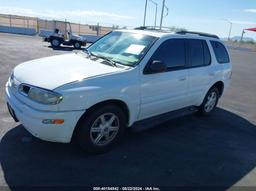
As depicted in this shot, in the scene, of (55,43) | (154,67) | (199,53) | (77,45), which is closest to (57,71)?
(154,67)

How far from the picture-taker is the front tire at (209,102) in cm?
571

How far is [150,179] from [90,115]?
1.18 m

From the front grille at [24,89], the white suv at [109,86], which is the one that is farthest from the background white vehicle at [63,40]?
the front grille at [24,89]

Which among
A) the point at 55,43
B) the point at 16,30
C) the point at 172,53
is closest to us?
the point at 172,53

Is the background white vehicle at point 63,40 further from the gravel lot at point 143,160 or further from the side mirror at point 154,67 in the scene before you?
the side mirror at point 154,67

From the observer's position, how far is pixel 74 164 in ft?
11.1

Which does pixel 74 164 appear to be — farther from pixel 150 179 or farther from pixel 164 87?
pixel 164 87

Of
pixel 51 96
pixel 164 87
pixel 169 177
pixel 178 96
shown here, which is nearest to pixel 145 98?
pixel 164 87

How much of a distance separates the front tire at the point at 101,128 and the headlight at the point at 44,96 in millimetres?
487

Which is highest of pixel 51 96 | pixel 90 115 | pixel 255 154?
pixel 51 96

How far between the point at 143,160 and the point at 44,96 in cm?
171

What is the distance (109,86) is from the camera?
3.39m

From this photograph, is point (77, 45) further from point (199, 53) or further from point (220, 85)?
point (199, 53)

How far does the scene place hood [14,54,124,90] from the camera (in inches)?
127
